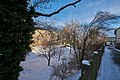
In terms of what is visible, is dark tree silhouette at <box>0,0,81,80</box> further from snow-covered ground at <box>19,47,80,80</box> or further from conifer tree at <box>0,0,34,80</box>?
snow-covered ground at <box>19,47,80,80</box>

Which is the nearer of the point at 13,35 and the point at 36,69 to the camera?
the point at 13,35

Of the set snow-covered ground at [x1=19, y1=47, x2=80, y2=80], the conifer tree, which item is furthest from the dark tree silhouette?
snow-covered ground at [x1=19, y1=47, x2=80, y2=80]

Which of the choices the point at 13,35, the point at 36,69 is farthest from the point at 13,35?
the point at 36,69

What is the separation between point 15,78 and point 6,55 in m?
1.15

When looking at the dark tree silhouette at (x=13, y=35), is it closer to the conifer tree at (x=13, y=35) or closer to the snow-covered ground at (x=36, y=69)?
the conifer tree at (x=13, y=35)

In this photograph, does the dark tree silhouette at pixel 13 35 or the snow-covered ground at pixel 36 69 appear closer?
the dark tree silhouette at pixel 13 35

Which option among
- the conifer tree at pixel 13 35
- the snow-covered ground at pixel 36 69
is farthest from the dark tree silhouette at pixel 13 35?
the snow-covered ground at pixel 36 69

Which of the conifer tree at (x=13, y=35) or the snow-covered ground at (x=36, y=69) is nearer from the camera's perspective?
the conifer tree at (x=13, y=35)

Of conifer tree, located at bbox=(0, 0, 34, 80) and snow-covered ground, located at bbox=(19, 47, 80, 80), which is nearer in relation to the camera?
conifer tree, located at bbox=(0, 0, 34, 80)

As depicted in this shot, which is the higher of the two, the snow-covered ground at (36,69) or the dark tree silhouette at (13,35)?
the dark tree silhouette at (13,35)

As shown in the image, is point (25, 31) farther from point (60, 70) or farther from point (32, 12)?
point (60, 70)

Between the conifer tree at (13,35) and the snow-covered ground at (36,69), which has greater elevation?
the conifer tree at (13,35)

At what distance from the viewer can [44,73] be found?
33188 mm

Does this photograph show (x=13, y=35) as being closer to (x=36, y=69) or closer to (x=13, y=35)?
(x=13, y=35)
